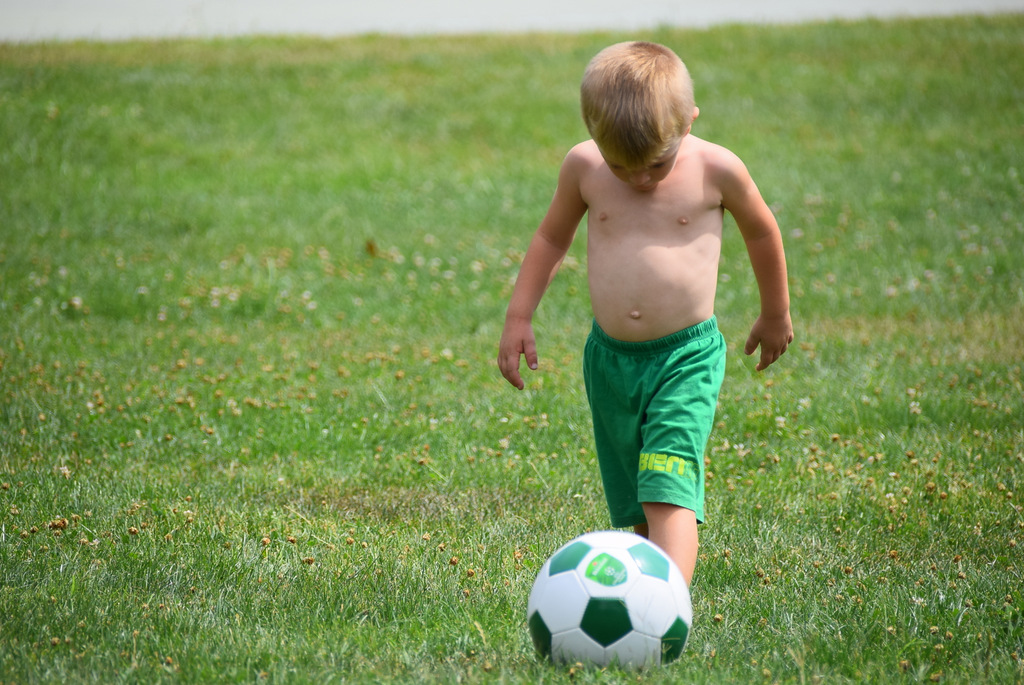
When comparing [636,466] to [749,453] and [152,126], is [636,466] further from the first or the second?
[152,126]

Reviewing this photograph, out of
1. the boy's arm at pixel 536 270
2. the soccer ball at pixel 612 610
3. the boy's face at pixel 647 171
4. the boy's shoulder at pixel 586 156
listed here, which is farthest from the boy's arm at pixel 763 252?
the soccer ball at pixel 612 610

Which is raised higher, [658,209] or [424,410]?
[658,209]

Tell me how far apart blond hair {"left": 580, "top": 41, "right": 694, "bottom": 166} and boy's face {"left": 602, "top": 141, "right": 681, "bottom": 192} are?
4 centimetres

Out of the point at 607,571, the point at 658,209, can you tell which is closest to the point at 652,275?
the point at 658,209

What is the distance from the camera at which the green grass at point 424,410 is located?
329 centimetres

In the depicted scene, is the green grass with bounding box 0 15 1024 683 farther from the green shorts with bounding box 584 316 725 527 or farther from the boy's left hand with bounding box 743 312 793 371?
the boy's left hand with bounding box 743 312 793 371

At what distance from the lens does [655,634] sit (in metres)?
2.90

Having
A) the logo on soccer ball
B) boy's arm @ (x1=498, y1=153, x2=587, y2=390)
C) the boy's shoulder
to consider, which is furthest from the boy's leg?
the boy's shoulder

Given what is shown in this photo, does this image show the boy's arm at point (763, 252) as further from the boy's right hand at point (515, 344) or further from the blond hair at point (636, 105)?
the boy's right hand at point (515, 344)

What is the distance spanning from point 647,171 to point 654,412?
0.86 m

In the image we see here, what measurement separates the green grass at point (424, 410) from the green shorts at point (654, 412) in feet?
1.67

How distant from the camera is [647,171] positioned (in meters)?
3.31

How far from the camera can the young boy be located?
3.18 m

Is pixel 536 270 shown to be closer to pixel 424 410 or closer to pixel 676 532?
pixel 676 532
